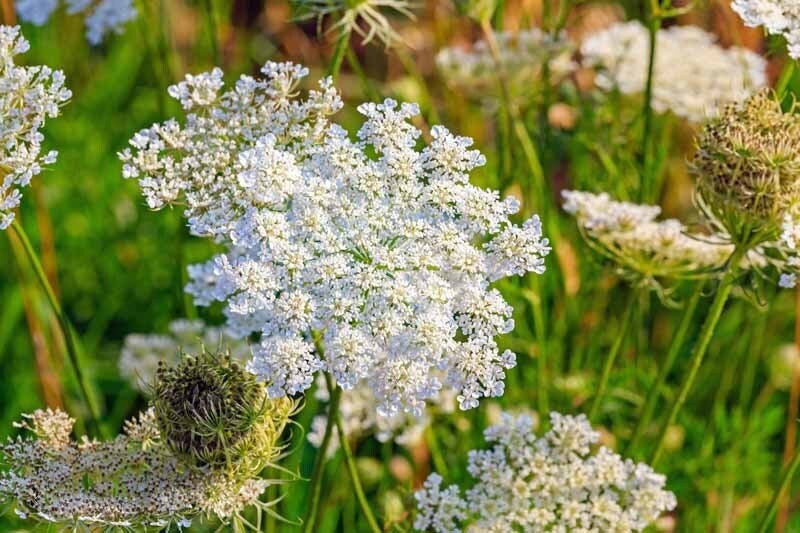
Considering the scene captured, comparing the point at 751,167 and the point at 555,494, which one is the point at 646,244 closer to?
the point at 751,167

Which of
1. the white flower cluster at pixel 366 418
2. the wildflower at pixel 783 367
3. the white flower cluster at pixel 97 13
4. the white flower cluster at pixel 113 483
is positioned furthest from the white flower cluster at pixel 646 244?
the white flower cluster at pixel 97 13

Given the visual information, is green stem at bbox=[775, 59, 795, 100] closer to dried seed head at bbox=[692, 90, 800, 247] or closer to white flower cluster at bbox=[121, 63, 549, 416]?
dried seed head at bbox=[692, 90, 800, 247]

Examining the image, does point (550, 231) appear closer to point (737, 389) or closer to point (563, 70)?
point (563, 70)

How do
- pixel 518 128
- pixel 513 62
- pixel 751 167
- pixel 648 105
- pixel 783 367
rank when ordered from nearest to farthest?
1. pixel 751 167
2. pixel 648 105
3. pixel 518 128
4. pixel 513 62
5. pixel 783 367

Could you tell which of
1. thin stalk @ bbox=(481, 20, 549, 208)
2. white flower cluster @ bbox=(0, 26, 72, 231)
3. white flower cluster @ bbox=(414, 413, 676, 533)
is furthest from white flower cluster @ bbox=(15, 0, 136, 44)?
white flower cluster @ bbox=(414, 413, 676, 533)

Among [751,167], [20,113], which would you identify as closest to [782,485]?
[751,167]

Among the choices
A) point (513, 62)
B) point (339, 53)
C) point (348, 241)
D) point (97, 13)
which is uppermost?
point (97, 13)
